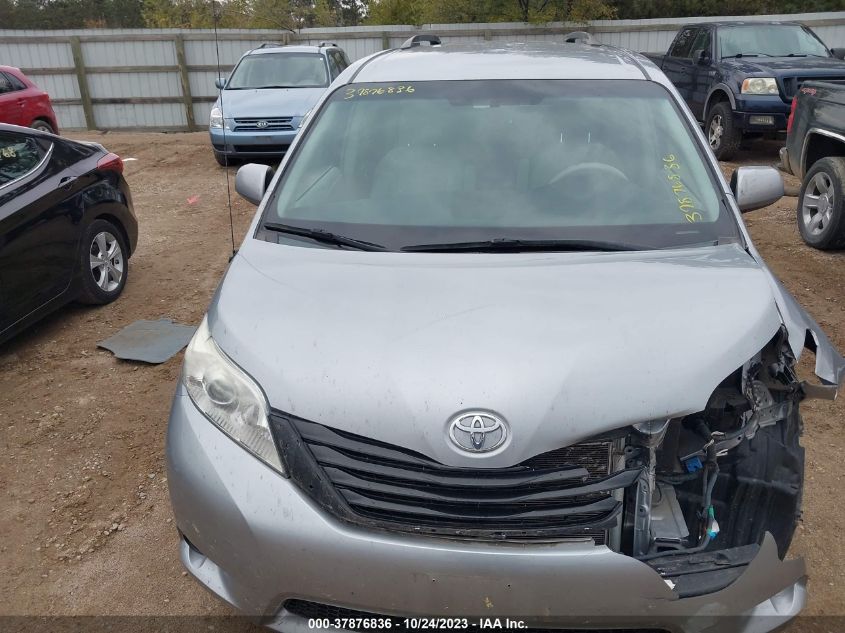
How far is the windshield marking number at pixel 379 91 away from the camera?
3312 mm

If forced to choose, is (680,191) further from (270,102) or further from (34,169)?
(270,102)

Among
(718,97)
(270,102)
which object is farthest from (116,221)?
(718,97)

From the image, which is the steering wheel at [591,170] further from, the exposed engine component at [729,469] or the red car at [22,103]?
the red car at [22,103]

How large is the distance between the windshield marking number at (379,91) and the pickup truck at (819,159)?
4.45 meters

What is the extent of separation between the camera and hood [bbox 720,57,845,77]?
9641 mm

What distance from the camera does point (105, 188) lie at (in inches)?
226

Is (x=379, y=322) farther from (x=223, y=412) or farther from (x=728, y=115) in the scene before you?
(x=728, y=115)

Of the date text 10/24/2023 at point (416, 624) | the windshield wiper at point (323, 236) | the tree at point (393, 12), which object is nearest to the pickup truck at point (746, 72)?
the windshield wiper at point (323, 236)

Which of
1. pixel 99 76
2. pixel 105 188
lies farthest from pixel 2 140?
pixel 99 76

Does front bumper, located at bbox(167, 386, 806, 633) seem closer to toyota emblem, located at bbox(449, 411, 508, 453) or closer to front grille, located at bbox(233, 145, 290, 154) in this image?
toyota emblem, located at bbox(449, 411, 508, 453)

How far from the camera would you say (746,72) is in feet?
33.0

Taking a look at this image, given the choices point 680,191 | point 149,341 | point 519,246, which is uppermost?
point 680,191

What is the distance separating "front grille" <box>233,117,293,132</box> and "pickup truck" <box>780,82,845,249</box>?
22.0 ft

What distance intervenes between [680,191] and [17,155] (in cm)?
447
